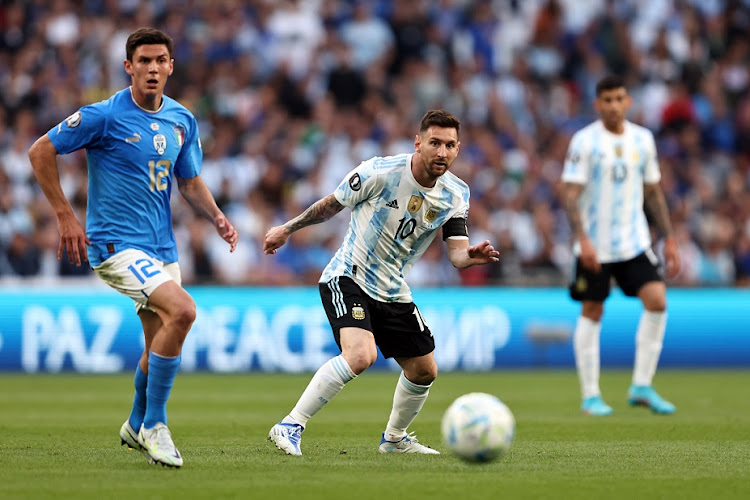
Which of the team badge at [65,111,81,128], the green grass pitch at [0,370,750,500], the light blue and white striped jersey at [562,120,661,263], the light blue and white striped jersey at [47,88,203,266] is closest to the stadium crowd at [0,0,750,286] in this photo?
the green grass pitch at [0,370,750,500]

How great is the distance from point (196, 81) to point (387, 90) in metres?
3.27

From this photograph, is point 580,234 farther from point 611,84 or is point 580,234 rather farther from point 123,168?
point 123,168

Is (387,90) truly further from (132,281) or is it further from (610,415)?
(132,281)

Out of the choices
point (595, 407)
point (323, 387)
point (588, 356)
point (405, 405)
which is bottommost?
point (595, 407)

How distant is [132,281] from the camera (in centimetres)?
713

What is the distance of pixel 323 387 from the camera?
7.53m

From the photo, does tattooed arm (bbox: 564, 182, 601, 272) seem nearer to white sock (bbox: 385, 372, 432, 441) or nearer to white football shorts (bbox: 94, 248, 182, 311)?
white sock (bbox: 385, 372, 432, 441)

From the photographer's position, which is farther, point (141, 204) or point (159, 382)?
point (141, 204)

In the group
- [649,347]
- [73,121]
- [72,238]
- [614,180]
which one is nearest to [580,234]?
[614,180]

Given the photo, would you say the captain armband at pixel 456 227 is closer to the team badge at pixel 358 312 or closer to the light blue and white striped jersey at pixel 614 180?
the team badge at pixel 358 312

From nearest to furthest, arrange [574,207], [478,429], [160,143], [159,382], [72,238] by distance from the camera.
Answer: [478,429]
[72,238]
[159,382]
[160,143]
[574,207]

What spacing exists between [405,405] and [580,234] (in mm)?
3644

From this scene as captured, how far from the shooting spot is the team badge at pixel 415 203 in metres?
7.76

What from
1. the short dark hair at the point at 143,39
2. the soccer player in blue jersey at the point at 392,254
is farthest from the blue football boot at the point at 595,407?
the short dark hair at the point at 143,39
